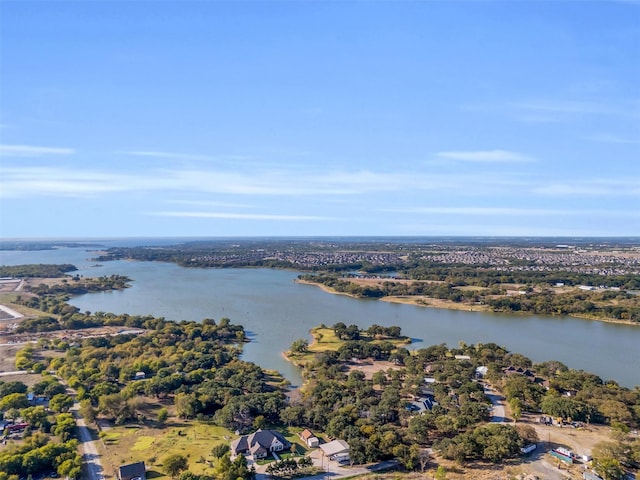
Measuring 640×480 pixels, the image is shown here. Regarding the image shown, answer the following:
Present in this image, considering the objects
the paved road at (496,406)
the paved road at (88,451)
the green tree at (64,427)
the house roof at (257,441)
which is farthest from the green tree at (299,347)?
the green tree at (64,427)

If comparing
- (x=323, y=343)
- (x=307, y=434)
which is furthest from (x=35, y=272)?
(x=307, y=434)

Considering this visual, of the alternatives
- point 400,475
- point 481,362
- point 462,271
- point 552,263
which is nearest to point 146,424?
point 400,475

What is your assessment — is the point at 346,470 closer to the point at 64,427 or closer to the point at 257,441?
the point at 257,441

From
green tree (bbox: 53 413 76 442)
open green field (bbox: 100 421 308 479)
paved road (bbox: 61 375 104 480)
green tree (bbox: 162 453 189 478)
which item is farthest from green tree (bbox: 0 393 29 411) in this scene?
green tree (bbox: 162 453 189 478)

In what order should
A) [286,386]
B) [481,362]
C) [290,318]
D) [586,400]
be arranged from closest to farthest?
[586,400]
[286,386]
[481,362]
[290,318]

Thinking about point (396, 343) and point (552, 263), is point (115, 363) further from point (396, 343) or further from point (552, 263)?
point (552, 263)

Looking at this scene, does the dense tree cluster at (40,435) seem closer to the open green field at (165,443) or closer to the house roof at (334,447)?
the open green field at (165,443)

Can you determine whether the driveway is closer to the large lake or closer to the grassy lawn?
the grassy lawn
